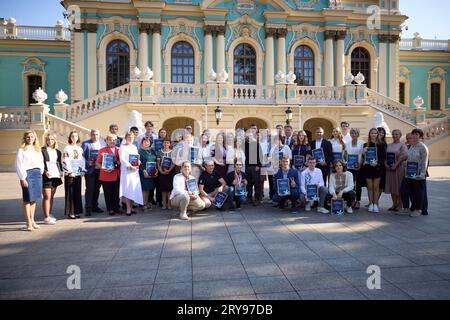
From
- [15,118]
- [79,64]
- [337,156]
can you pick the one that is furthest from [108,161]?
[79,64]

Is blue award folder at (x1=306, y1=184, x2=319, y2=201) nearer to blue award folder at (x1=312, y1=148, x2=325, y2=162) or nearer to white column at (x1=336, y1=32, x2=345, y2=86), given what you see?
blue award folder at (x1=312, y1=148, x2=325, y2=162)

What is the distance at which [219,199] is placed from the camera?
7.86 metres

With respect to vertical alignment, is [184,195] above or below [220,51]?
below

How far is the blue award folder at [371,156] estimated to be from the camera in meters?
7.82

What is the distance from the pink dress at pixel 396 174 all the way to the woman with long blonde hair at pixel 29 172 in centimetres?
763

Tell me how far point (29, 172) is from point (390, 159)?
773 cm

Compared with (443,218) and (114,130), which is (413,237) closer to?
(443,218)

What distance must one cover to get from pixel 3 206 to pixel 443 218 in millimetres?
10338

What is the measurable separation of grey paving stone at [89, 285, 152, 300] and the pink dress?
6390 millimetres

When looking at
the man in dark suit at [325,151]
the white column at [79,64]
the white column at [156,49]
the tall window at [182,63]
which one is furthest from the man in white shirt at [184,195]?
the white column at [79,64]

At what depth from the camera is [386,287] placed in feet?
12.5

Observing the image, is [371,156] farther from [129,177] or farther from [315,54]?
[315,54]

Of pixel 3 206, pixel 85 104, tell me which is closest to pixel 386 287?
pixel 3 206

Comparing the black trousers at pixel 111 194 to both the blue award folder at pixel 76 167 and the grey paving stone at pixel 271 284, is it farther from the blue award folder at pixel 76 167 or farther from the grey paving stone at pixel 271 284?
the grey paving stone at pixel 271 284
